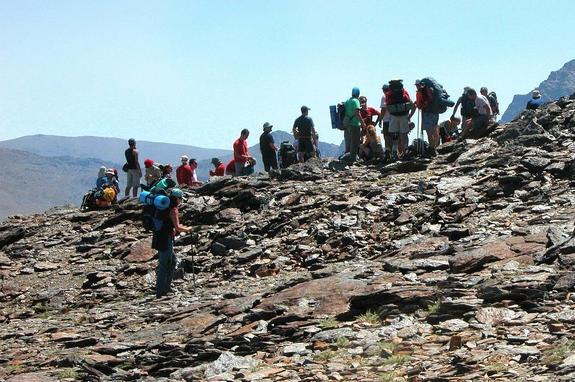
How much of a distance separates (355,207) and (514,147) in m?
6.74

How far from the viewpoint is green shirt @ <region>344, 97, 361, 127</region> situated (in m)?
27.9

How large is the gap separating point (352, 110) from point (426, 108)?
2.79m

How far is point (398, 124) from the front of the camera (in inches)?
1094

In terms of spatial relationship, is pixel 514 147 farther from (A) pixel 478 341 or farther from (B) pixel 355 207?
(A) pixel 478 341

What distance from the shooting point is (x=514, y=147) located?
26.3 meters

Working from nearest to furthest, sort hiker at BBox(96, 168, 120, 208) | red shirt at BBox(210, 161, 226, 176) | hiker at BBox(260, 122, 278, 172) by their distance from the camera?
hiker at BBox(260, 122, 278, 172), hiker at BBox(96, 168, 120, 208), red shirt at BBox(210, 161, 226, 176)

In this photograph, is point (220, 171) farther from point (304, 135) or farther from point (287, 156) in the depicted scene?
point (304, 135)

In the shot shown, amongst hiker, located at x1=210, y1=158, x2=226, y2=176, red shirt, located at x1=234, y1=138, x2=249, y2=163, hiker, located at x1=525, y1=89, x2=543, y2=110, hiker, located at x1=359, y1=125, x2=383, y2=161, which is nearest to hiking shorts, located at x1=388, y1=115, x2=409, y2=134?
hiker, located at x1=359, y1=125, x2=383, y2=161

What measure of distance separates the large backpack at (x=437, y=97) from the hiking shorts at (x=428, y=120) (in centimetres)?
31

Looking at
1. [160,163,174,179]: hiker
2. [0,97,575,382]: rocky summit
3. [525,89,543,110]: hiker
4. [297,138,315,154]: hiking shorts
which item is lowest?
A: [0,97,575,382]: rocky summit

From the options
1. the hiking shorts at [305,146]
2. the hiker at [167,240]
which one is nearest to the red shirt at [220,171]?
the hiking shorts at [305,146]

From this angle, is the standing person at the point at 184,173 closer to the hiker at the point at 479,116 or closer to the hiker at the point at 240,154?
the hiker at the point at 240,154

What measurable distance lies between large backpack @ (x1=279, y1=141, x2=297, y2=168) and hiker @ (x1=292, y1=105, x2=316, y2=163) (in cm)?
31

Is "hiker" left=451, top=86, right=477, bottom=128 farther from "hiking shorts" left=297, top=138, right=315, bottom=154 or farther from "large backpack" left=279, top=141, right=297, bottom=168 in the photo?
"large backpack" left=279, top=141, right=297, bottom=168
